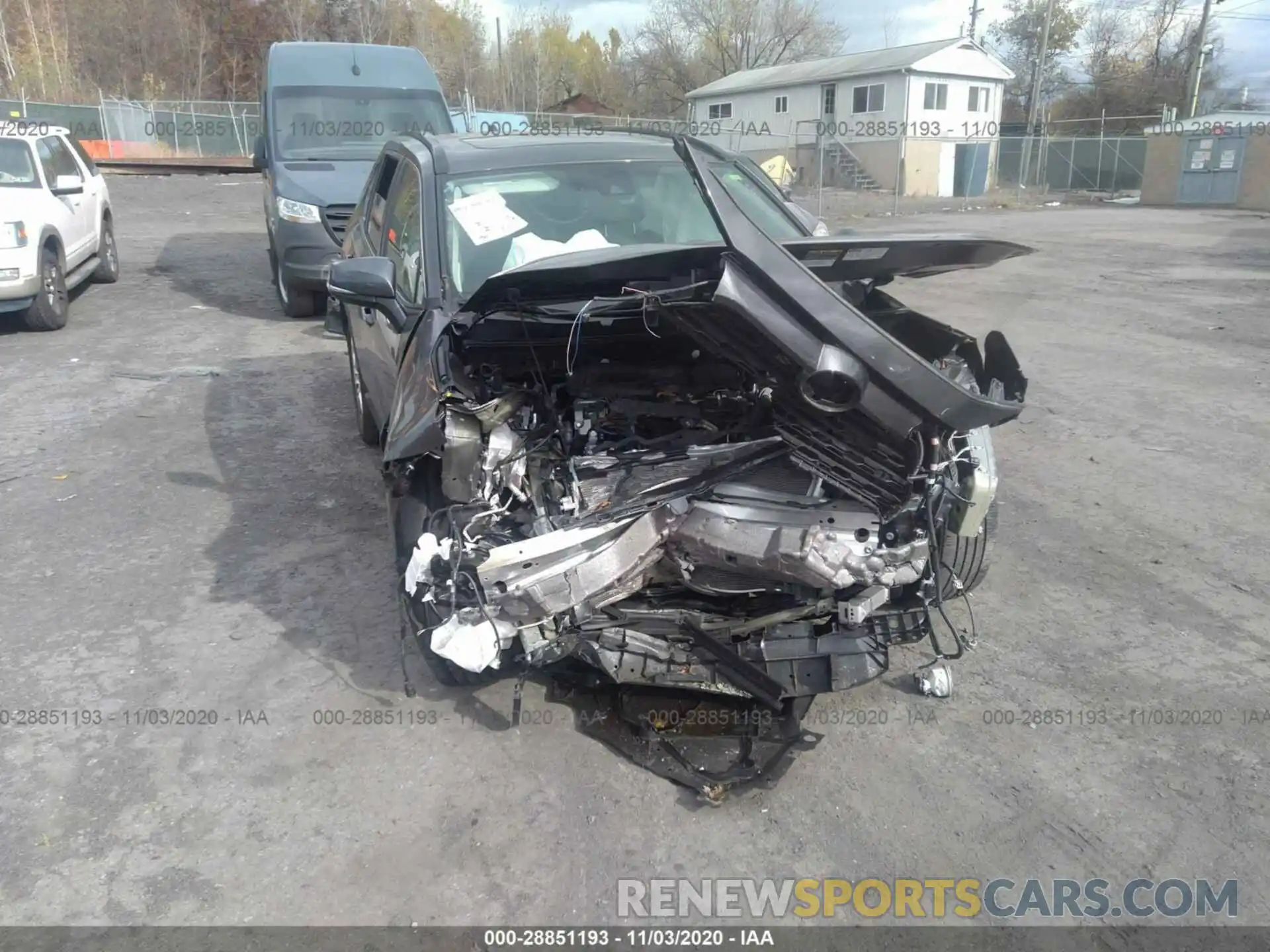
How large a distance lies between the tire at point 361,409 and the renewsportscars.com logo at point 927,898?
3748mm

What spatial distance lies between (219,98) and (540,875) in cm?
5888

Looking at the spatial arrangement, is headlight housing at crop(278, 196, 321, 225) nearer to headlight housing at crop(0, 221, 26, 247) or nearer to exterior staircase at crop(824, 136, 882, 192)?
headlight housing at crop(0, 221, 26, 247)

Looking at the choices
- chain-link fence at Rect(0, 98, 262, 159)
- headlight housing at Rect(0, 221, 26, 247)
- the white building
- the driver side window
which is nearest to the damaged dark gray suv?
the driver side window

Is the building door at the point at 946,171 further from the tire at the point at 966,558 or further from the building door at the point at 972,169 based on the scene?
the tire at the point at 966,558

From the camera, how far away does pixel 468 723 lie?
11.2 ft

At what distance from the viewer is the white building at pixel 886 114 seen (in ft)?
115

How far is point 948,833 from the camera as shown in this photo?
2.86 meters

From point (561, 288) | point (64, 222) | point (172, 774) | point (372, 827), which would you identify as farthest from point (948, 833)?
point (64, 222)

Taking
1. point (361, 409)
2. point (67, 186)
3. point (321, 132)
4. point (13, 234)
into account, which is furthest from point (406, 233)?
point (67, 186)

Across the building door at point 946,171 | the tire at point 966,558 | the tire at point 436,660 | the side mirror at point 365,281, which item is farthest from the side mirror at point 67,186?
the building door at point 946,171

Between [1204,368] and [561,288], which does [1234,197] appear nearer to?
[1204,368]

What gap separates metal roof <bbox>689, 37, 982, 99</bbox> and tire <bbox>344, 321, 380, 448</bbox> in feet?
118

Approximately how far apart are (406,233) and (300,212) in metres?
5.19

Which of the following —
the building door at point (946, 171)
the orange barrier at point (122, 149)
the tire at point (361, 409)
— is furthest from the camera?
the building door at point (946, 171)
